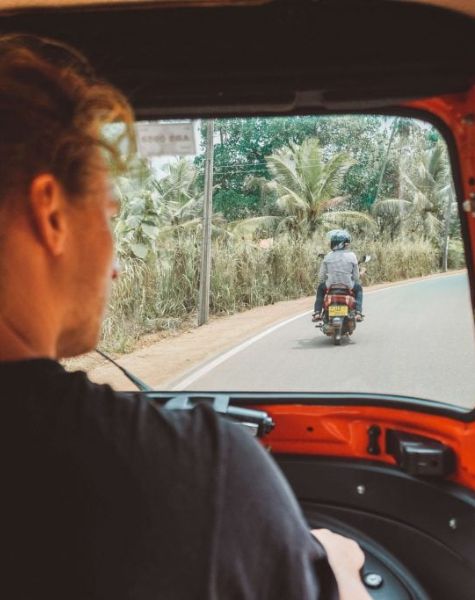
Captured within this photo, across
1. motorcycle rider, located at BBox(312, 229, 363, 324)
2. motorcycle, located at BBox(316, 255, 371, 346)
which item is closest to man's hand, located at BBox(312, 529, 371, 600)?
motorcycle rider, located at BBox(312, 229, 363, 324)

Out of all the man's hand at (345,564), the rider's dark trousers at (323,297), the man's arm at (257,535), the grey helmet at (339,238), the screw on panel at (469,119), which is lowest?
the man's hand at (345,564)

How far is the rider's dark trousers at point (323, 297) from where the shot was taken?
11.6 ft

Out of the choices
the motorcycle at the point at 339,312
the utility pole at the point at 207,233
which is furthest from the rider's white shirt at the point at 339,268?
the utility pole at the point at 207,233

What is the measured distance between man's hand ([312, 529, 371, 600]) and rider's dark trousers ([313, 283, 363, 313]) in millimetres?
2236

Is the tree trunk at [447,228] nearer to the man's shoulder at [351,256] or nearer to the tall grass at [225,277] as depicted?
the tall grass at [225,277]

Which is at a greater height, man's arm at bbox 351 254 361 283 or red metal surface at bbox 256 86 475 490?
man's arm at bbox 351 254 361 283

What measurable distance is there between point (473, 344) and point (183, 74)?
1292mm

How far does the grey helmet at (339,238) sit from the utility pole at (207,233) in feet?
1.79

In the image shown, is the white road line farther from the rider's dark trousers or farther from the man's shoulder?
the man's shoulder

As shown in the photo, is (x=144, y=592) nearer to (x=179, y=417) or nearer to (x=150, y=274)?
(x=179, y=417)

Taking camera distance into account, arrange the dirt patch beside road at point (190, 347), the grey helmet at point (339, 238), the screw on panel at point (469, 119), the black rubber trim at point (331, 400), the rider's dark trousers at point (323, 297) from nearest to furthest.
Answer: the screw on panel at point (469, 119) → the black rubber trim at point (331, 400) → the dirt patch beside road at point (190, 347) → the grey helmet at point (339, 238) → the rider's dark trousers at point (323, 297)

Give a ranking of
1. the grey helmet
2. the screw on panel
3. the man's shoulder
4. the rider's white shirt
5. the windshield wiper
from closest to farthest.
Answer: the screw on panel, the windshield wiper, the grey helmet, the man's shoulder, the rider's white shirt

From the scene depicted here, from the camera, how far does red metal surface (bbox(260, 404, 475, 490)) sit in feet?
7.18

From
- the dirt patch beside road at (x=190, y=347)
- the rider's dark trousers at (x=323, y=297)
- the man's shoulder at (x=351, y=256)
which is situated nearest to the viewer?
the dirt patch beside road at (x=190, y=347)
